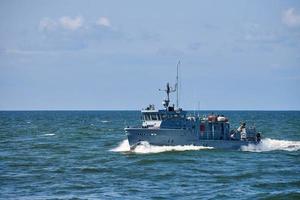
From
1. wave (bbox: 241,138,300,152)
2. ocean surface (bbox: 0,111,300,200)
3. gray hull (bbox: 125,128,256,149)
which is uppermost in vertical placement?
gray hull (bbox: 125,128,256,149)

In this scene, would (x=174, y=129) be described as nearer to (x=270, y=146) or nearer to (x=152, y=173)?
(x=152, y=173)

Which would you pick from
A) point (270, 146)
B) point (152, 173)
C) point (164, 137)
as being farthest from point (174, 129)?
point (270, 146)

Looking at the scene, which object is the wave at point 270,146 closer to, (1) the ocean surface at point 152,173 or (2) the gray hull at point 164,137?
(1) the ocean surface at point 152,173

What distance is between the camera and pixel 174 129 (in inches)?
2397

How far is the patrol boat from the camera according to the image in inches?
2388

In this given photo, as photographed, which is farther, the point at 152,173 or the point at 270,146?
the point at 270,146

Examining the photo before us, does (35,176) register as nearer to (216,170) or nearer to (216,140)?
(216,170)

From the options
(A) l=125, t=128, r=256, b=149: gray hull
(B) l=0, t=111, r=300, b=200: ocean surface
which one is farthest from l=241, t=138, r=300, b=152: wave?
(A) l=125, t=128, r=256, b=149: gray hull

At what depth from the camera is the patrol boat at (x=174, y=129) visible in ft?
199

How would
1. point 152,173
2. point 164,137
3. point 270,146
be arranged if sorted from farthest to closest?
point 270,146, point 164,137, point 152,173

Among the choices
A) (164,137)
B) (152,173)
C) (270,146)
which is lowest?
(152,173)

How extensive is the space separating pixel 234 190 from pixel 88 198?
848 centimetres

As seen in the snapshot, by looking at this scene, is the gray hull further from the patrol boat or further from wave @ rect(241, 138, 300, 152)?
wave @ rect(241, 138, 300, 152)

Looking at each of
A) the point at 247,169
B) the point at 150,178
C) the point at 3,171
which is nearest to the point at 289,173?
the point at 247,169
